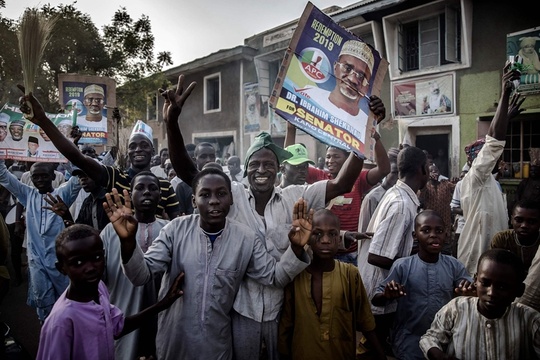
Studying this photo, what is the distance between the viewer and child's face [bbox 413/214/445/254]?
261cm

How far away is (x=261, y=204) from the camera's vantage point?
102 inches

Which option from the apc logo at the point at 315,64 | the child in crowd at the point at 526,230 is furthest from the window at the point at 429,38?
the apc logo at the point at 315,64

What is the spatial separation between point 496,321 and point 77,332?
2013mm

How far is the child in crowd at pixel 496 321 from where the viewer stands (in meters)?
1.90

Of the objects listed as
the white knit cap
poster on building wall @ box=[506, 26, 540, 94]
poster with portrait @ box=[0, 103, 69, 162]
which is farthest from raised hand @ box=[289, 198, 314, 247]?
poster on building wall @ box=[506, 26, 540, 94]

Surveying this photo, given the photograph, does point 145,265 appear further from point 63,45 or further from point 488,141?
point 63,45

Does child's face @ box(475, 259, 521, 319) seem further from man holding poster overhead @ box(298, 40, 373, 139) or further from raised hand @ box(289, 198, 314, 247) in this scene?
man holding poster overhead @ box(298, 40, 373, 139)

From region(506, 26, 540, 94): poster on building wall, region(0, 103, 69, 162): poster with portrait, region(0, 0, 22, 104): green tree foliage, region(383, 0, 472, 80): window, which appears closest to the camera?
region(0, 103, 69, 162): poster with portrait

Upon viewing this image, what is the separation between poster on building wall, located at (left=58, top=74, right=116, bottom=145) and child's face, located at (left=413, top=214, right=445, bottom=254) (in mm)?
6600

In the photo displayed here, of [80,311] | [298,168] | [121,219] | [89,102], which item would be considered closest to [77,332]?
[80,311]

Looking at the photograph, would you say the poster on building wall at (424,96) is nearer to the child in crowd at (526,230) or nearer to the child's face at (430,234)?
the child in crowd at (526,230)

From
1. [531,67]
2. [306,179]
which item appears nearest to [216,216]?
[306,179]

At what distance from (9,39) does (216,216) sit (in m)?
10.7

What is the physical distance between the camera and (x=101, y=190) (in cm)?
363
